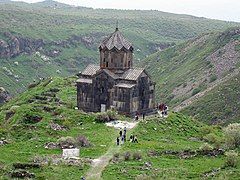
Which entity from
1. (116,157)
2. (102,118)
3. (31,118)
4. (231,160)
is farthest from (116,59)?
(231,160)

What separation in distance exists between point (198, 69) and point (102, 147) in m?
74.8

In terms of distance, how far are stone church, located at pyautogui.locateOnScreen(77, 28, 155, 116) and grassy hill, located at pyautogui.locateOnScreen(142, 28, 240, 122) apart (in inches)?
1068

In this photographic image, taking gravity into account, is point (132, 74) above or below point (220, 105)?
above

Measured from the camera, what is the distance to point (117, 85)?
47.8 meters

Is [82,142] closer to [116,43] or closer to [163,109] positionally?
[116,43]

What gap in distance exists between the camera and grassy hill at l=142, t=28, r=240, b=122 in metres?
88.6

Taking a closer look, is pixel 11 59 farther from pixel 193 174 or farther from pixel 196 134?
pixel 193 174

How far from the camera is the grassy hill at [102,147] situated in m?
30.2

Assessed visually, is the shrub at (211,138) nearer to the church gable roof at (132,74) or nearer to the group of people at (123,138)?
the group of people at (123,138)

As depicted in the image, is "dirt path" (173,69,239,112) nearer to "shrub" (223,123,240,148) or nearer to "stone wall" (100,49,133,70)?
"stone wall" (100,49,133,70)

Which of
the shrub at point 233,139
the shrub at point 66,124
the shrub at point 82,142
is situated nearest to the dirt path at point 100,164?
the shrub at point 82,142

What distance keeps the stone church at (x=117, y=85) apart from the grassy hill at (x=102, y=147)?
281cm

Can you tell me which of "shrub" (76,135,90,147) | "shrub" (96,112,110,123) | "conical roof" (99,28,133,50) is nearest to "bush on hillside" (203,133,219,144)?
"shrub" (96,112,110,123)

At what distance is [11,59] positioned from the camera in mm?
150750
